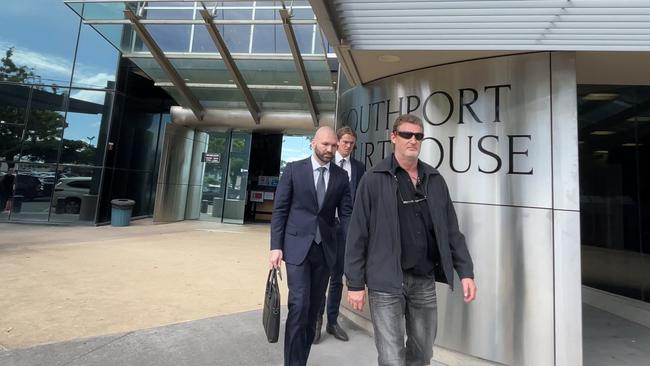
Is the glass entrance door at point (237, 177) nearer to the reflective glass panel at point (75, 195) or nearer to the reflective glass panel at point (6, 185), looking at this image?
the reflective glass panel at point (75, 195)

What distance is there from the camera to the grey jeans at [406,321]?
2.25 m

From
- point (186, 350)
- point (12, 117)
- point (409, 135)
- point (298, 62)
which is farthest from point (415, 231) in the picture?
point (12, 117)

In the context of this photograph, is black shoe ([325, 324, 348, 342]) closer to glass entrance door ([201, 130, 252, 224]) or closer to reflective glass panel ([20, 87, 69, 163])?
glass entrance door ([201, 130, 252, 224])

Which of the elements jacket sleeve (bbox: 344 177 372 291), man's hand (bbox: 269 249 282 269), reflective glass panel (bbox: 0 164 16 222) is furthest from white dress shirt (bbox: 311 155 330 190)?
reflective glass panel (bbox: 0 164 16 222)

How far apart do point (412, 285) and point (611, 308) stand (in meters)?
4.68

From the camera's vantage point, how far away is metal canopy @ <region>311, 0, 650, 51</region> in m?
3.03

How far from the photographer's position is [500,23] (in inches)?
126

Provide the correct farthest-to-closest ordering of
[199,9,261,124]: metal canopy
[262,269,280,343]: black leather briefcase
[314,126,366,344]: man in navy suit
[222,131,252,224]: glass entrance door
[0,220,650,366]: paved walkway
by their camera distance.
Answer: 1. [222,131,252,224]: glass entrance door
2. [199,9,261,124]: metal canopy
3. [314,126,366,344]: man in navy suit
4. [0,220,650,366]: paved walkway
5. [262,269,280,343]: black leather briefcase

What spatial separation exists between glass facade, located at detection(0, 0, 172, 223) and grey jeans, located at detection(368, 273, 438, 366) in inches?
542

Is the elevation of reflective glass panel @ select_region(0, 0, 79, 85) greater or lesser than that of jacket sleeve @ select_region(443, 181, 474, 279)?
greater

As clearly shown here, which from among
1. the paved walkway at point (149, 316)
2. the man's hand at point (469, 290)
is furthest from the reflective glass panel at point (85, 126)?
the man's hand at point (469, 290)

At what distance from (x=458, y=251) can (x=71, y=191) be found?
47.3 feet

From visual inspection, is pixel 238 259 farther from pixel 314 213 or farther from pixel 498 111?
pixel 498 111

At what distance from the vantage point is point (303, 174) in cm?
305
